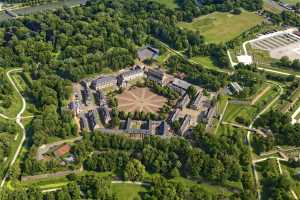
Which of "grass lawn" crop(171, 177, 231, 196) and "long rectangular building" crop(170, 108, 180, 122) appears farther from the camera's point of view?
"long rectangular building" crop(170, 108, 180, 122)

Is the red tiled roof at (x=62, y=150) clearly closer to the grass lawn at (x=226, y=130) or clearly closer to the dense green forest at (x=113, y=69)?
the dense green forest at (x=113, y=69)

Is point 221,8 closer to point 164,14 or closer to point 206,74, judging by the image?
point 164,14

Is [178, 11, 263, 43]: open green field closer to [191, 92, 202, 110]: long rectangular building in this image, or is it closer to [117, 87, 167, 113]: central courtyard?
[191, 92, 202, 110]: long rectangular building

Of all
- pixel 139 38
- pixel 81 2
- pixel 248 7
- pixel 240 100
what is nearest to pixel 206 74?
→ pixel 240 100

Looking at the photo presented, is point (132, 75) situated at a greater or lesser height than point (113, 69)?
greater

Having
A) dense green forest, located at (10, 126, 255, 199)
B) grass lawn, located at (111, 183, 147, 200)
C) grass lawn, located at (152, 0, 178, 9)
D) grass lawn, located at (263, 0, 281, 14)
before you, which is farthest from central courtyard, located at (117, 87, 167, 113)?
grass lawn, located at (263, 0, 281, 14)

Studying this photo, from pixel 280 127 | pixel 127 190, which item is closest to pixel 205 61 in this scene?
pixel 280 127

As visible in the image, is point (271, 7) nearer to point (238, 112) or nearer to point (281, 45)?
point (281, 45)

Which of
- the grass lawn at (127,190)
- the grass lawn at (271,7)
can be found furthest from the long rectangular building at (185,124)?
the grass lawn at (271,7)
